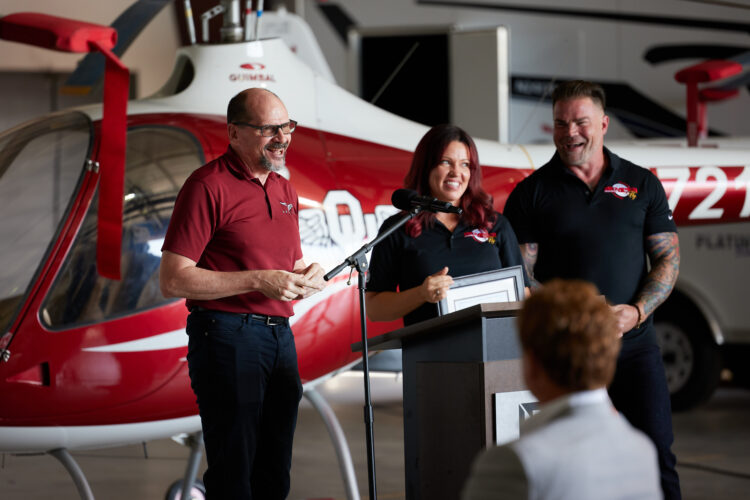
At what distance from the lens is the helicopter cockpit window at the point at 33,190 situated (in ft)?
11.6

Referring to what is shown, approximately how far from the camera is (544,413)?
1311 mm

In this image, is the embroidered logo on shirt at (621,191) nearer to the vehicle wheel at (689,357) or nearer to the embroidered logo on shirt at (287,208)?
the embroidered logo on shirt at (287,208)

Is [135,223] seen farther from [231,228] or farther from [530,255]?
[530,255]

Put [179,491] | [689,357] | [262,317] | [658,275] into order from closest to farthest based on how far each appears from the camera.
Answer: [262,317] < [658,275] < [179,491] < [689,357]

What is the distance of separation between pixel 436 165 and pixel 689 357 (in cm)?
531

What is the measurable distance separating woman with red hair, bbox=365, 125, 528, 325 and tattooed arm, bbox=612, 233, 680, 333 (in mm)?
375

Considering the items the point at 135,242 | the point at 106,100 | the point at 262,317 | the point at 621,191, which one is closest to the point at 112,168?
the point at 106,100

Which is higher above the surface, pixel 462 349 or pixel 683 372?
pixel 462 349

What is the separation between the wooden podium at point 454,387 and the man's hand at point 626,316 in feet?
1.54

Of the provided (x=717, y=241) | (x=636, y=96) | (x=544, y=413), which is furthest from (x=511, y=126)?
(x=544, y=413)

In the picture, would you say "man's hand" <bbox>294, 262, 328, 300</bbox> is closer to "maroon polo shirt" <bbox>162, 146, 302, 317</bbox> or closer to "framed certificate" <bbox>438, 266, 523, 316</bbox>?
"maroon polo shirt" <bbox>162, 146, 302, 317</bbox>

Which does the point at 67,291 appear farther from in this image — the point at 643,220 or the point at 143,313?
the point at 643,220

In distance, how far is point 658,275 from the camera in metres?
2.80

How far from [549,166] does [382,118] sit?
1735 millimetres
